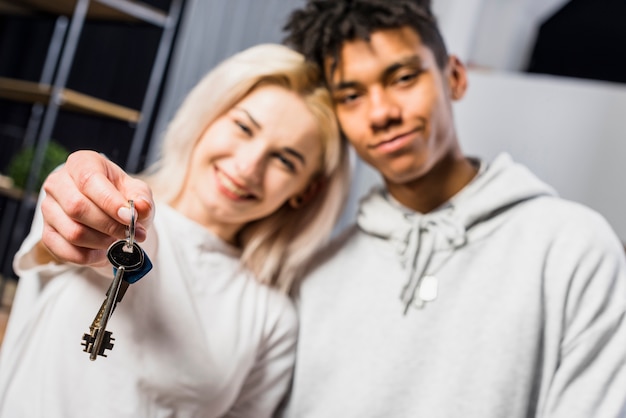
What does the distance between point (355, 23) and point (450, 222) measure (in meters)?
0.39

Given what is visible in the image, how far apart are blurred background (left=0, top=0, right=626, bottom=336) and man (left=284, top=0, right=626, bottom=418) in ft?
0.76

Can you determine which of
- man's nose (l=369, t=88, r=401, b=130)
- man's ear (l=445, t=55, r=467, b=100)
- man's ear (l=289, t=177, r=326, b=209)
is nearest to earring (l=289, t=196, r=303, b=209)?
man's ear (l=289, t=177, r=326, b=209)

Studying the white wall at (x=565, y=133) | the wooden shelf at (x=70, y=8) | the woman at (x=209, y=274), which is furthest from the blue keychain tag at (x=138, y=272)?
the wooden shelf at (x=70, y=8)

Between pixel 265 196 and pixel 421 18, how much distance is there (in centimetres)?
42

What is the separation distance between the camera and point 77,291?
44.3 inches

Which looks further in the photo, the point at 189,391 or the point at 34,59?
the point at 34,59

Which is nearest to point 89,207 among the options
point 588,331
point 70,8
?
point 588,331

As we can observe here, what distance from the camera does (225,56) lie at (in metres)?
3.32

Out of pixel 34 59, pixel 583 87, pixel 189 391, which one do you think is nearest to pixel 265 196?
pixel 189 391

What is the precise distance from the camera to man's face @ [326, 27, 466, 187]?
1326 mm

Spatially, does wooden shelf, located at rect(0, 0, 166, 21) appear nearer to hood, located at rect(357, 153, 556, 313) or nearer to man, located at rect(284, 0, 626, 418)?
man, located at rect(284, 0, 626, 418)

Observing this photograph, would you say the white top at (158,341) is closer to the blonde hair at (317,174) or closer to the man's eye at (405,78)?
the blonde hair at (317,174)

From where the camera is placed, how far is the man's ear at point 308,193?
57.1 inches

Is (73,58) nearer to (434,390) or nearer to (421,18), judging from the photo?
(421,18)
